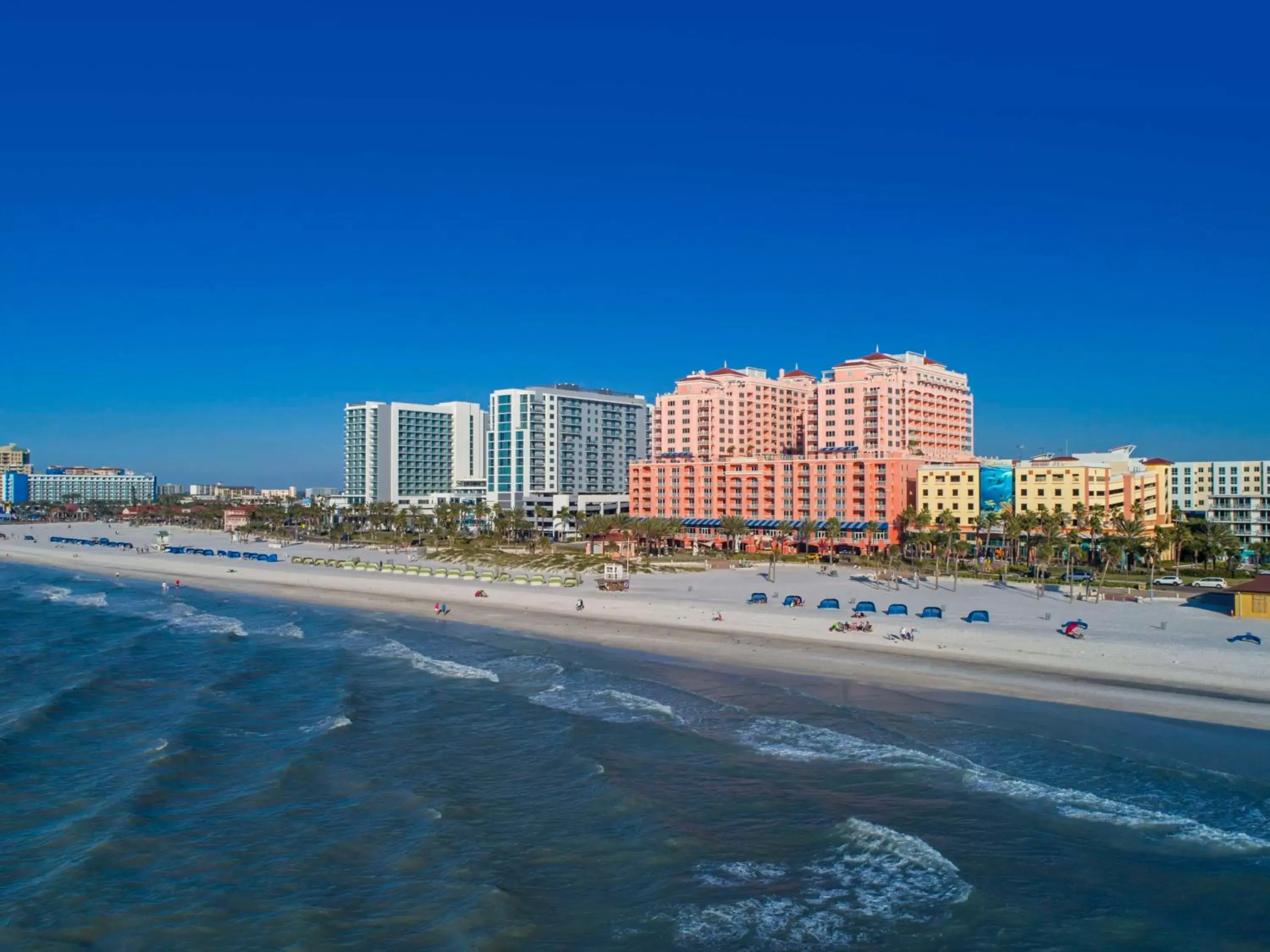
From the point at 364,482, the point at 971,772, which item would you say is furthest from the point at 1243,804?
the point at 364,482

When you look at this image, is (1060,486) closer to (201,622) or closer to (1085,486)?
(1085,486)

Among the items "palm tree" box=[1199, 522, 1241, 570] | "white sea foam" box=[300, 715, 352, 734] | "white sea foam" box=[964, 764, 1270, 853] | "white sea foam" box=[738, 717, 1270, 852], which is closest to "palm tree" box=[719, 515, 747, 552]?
"palm tree" box=[1199, 522, 1241, 570]

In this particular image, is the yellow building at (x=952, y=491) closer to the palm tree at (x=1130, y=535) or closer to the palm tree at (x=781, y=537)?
the palm tree at (x=781, y=537)

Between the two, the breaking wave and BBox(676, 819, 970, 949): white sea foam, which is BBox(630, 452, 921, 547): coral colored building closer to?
the breaking wave

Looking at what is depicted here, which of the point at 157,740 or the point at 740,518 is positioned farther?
the point at 740,518

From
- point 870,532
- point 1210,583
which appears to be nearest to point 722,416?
point 870,532

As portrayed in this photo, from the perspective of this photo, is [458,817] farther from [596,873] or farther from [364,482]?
[364,482]
